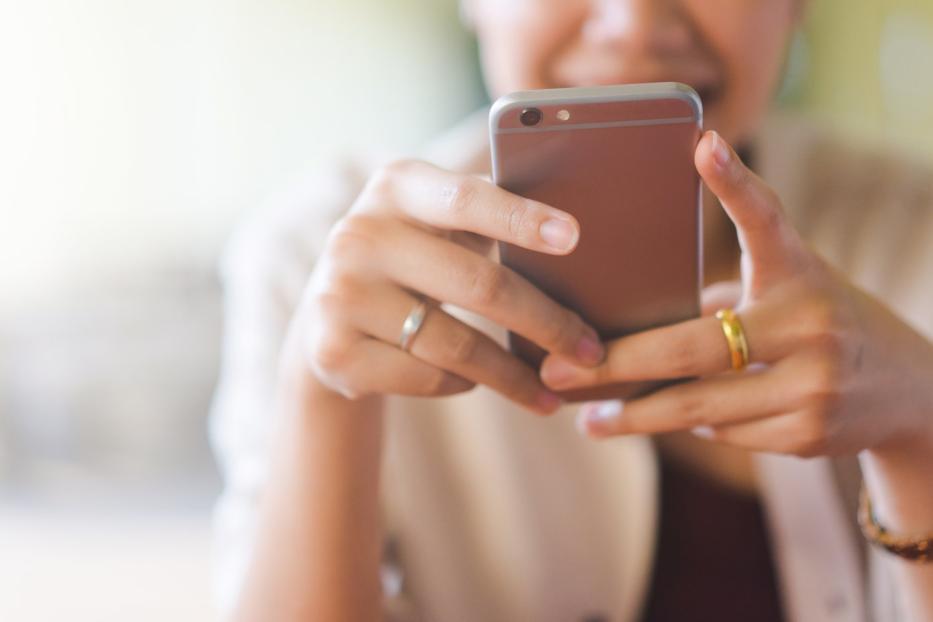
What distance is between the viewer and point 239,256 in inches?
39.2

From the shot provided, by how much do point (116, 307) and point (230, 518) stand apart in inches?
34.8

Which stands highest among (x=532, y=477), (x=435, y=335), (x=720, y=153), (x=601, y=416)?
(x=720, y=153)

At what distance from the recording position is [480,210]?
1.57 feet

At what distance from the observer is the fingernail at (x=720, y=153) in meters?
0.46

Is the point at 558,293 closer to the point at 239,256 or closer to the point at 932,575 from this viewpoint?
the point at 932,575

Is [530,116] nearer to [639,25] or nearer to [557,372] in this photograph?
[557,372]

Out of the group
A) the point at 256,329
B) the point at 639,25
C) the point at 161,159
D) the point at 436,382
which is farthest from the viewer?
the point at 161,159

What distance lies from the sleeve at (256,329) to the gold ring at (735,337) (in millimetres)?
431

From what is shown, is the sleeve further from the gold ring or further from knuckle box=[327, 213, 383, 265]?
the gold ring

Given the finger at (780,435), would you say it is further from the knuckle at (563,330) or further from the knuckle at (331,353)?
the knuckle at (331,353)

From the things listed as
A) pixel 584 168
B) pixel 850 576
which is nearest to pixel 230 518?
pixel 584 168

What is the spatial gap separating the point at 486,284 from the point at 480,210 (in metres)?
0.05

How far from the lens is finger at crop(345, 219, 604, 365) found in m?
0.50

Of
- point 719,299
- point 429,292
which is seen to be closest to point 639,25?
point 719,299
